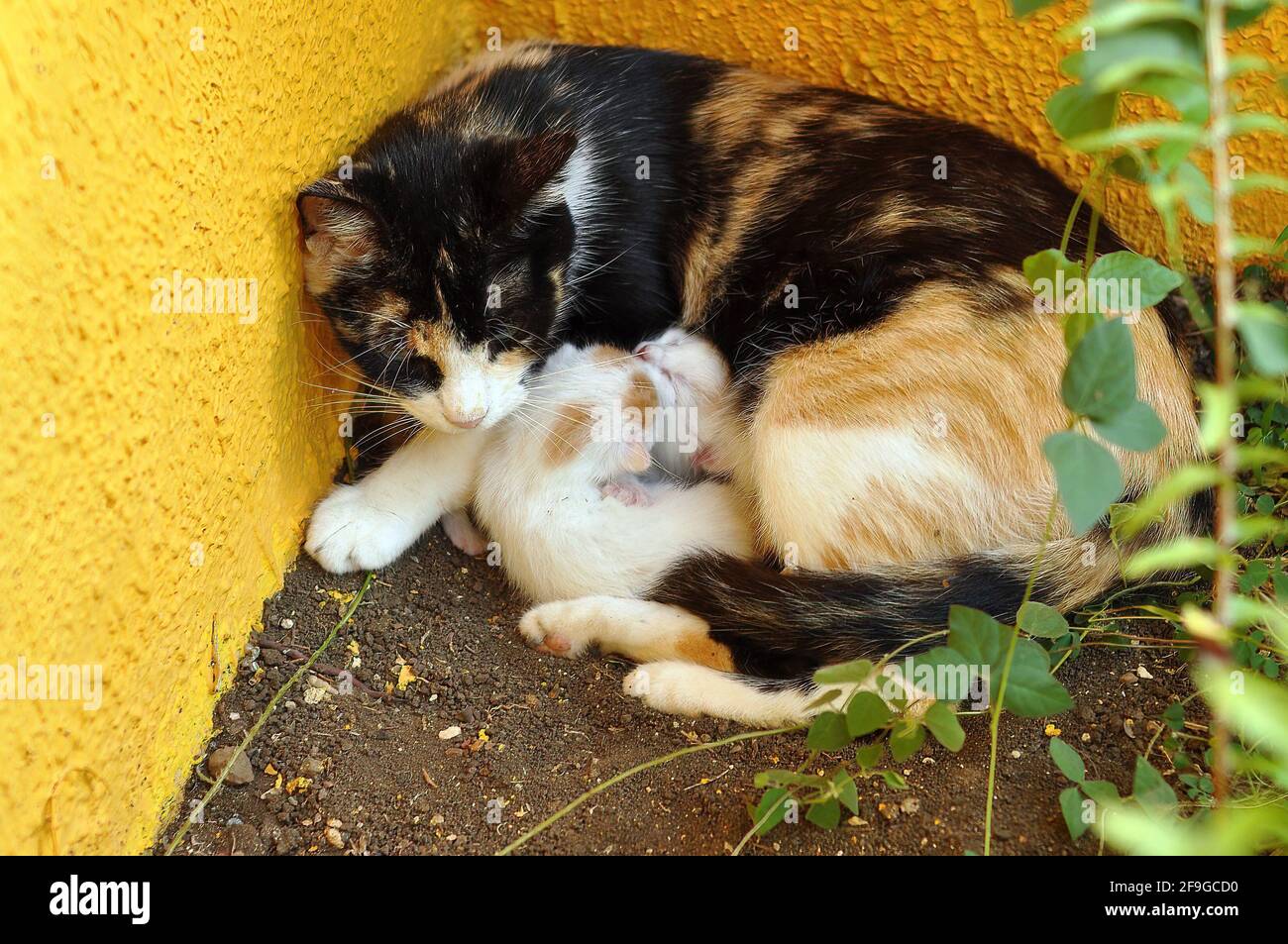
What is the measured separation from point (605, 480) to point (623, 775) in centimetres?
72

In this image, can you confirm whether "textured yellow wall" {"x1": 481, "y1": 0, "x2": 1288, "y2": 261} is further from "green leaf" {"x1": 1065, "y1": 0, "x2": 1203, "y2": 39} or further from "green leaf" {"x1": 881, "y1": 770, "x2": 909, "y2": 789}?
"green leaf" {"x1": 881, "y1": 770, "x2": 909, "y2": 789}

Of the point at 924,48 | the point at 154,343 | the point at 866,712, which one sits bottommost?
the point at 866,712

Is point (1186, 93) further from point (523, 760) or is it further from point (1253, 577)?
point (523, 760)

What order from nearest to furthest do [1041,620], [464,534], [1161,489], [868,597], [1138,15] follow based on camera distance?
1. [1138,15]
2. [1161,489]
3. [1041,620]
4. [868,597]
5. [464,534]

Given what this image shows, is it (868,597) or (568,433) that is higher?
(568,433)

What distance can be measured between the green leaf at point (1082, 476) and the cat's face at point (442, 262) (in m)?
1.14

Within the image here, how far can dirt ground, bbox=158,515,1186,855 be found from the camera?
177 cm

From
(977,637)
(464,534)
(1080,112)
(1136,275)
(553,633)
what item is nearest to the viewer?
(1080,112)

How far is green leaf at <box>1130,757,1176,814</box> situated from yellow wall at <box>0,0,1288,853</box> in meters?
1.51

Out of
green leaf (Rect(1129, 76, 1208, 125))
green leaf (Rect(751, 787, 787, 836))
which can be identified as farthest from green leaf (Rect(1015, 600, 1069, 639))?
green leaf (Rect(1129, 76, 1208, 125))

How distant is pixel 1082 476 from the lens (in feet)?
4.14

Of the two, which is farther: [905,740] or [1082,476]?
[905,740]

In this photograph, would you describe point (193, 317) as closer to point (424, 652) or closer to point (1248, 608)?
point (424, 652)

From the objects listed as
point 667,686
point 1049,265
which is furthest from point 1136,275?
point 667,686
